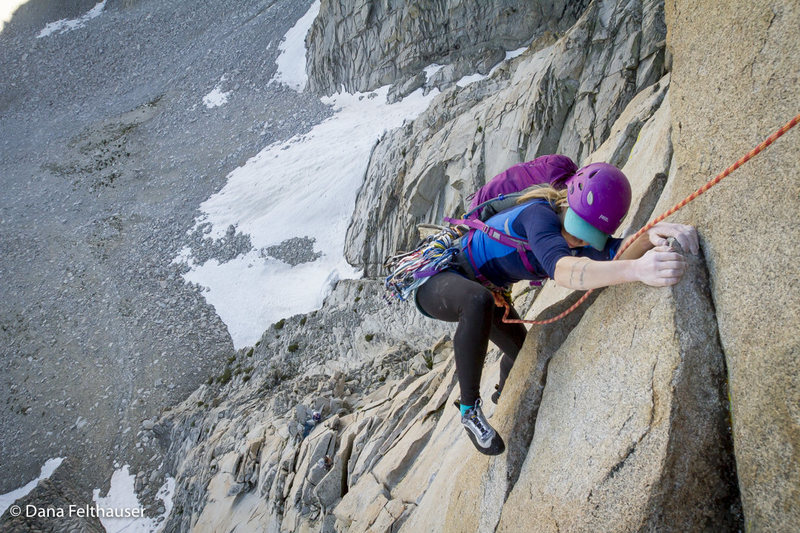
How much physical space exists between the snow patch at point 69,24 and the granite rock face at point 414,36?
45.3 meters

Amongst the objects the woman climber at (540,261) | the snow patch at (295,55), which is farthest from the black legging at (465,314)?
the snow patch at (295,55)

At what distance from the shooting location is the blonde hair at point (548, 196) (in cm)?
466

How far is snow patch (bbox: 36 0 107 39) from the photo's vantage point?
216 feet

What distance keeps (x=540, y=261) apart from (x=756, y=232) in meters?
1.61

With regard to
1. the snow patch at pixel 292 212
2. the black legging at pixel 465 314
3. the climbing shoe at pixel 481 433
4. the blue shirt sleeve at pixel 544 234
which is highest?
the blue shirt sleeve at pixel 544 234

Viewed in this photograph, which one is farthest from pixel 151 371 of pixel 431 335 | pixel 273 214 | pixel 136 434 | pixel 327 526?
pixel 327 526

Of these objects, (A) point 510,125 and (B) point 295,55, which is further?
(B) point 295,55

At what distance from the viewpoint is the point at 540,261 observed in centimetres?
408

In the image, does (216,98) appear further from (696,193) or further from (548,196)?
(696,193)

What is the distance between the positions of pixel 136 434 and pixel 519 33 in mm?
39117

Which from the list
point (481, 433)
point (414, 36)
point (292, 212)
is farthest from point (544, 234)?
point (414, 36)

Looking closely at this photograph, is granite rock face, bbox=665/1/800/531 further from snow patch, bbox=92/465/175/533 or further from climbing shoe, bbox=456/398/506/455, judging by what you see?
snow patch, bbox=92/465/175/533

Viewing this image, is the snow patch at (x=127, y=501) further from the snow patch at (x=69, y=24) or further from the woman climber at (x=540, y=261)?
the snow patch at (x=69, y=24)

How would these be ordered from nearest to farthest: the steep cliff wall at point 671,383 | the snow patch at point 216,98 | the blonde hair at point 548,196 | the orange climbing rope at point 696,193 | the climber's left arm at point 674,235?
the orange climbing rope at point 696,193 < the steep cliff wall at point 671,383 < the climber's left arm at point 674,235 < the blonde hair at point 548,196 < the snow patch at point 216,98
